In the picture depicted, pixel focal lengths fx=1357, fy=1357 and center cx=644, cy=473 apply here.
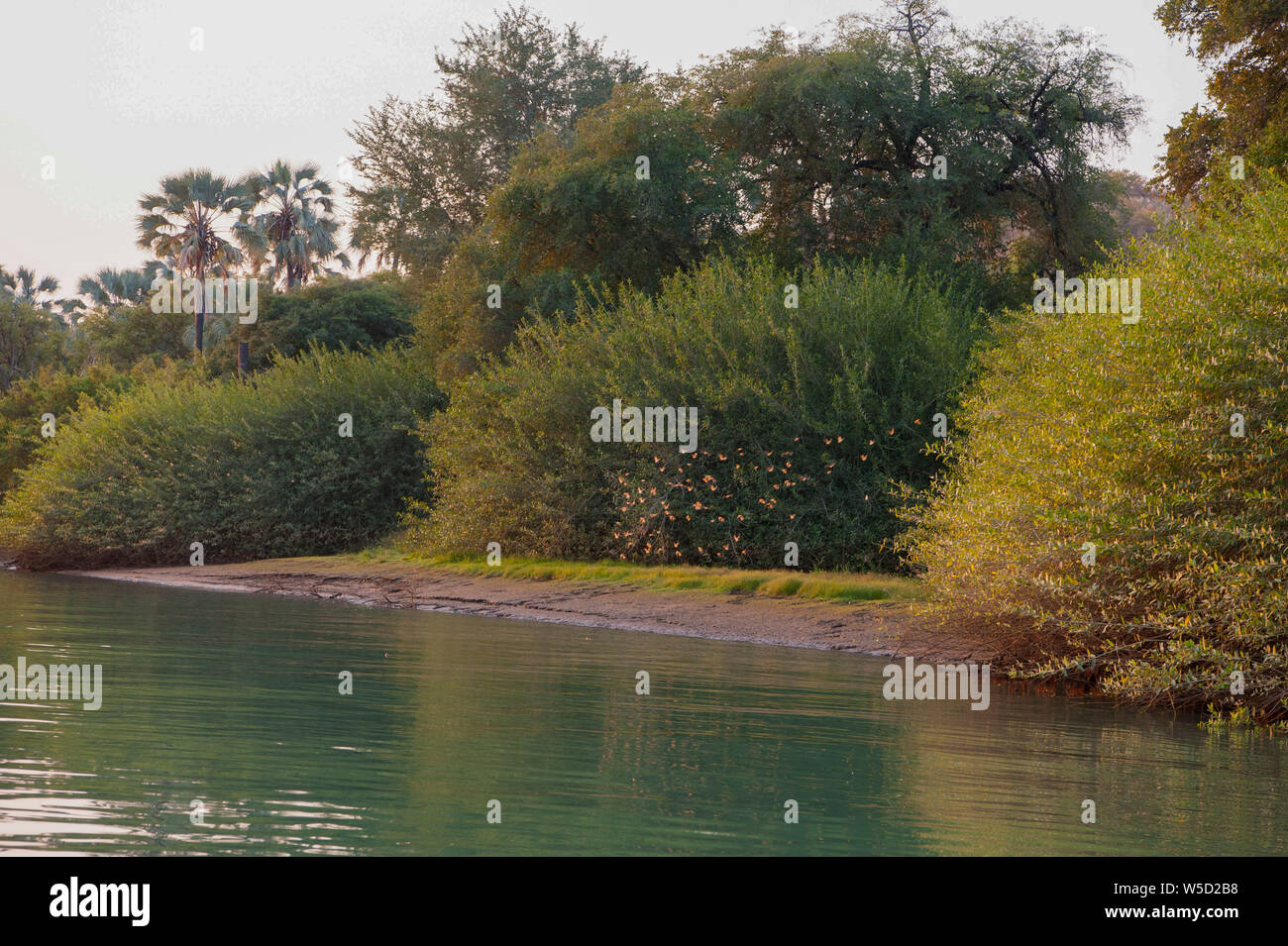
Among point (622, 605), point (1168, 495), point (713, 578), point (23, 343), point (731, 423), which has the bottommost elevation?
point (622, 605)

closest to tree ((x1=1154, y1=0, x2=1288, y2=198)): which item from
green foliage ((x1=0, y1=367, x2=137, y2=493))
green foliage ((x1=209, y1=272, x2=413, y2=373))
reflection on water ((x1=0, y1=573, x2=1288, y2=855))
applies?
reflection on water ((x1=0, y1=573, x2=1288, y2=855))

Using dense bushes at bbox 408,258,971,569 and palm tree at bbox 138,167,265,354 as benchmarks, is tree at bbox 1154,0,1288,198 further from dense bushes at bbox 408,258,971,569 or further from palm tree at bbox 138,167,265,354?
palm tree at bbox 138,167,265,354

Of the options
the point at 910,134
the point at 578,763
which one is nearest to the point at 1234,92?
the point at 910,134

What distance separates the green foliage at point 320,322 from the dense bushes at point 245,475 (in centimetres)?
1037

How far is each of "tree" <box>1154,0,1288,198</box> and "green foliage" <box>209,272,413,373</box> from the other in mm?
27116

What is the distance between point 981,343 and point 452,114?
2329 centimetres

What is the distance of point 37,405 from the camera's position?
46.3m

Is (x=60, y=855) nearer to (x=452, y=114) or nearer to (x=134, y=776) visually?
(x=134, y=776)

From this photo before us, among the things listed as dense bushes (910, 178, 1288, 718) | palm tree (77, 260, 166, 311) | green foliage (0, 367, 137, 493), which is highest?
palm tree (77, 260, 166, 311)

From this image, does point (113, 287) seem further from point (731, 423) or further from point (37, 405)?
point (731, 423)

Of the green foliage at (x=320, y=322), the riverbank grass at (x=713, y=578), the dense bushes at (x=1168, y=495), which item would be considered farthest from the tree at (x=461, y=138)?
the dense bushes at (x=1168, y=495)

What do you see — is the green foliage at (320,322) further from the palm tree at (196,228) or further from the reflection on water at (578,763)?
the reflection on water at (578,763)

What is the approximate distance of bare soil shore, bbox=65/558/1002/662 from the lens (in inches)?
708

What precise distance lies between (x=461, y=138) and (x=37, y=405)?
17972 mm
